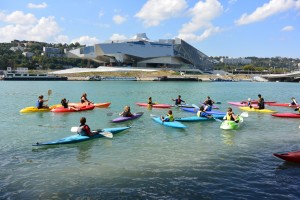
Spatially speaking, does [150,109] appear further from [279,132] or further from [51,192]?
[51,192]

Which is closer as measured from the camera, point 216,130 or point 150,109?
point 216,130

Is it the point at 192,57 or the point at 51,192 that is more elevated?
the point at 192,57

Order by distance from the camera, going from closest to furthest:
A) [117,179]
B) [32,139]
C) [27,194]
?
[27,194] < [117,179] < [32,139]

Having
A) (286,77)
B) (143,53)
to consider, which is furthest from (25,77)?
(286,77)

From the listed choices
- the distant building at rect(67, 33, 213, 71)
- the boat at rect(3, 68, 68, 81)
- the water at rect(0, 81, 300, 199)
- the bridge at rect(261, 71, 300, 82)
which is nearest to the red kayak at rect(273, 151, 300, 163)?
the water at rect(0, 81, 300, 199)

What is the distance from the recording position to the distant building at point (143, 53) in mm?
145750

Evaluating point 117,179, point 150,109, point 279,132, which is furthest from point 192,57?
point 117,179

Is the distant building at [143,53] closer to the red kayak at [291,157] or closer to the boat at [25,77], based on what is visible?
the boat at [25,77]

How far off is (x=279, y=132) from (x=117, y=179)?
12.9 metres

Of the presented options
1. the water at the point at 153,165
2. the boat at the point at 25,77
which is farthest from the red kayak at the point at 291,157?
the boat at the point at 25,77

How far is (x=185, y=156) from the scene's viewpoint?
1435 cm

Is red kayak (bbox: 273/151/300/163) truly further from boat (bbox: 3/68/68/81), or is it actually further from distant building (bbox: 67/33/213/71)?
distant building (bbox: 67/33/213/71)

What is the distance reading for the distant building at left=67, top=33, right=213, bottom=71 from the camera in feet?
478

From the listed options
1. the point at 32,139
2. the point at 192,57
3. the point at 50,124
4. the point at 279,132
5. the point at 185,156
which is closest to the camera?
the point at 185,156
